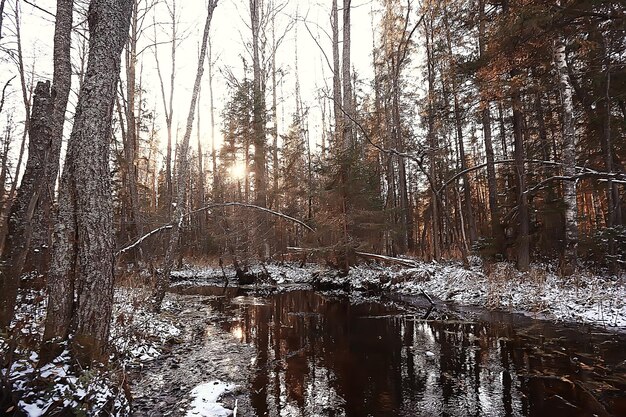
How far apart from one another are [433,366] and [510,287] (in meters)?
6.52

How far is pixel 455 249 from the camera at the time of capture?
856 inches

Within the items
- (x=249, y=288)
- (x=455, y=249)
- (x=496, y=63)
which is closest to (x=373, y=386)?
(x=496, y=63)

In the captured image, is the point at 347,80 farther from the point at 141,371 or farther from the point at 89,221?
the point at 89,221

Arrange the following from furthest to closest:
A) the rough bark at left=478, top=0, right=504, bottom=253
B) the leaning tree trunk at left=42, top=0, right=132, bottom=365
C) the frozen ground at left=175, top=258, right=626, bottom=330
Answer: the rough bark at left=478, top=0, right=504, bottom=253 < the frozen ground at left=175, top=258, right=626, bottom=330 < the leaning tree trunk at left=42, top=0, right=132, bottom=365

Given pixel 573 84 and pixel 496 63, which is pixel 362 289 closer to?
pixel 496 63

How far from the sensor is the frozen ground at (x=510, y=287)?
898 centimetres

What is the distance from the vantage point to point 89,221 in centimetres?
422

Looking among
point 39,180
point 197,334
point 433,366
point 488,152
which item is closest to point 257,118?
point 488,152

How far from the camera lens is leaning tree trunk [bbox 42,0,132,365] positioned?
4105mm

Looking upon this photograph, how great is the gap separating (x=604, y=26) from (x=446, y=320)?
984 centimetres

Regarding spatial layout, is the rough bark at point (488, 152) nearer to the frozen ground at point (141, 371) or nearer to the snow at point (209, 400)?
the frozen ground at point (141, 371)

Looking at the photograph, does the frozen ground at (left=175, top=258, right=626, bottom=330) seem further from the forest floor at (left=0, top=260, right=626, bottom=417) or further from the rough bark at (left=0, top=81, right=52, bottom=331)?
the rough bark at (left=0, top=81, right=52, bottom=331)

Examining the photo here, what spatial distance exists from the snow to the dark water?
1.47 ft

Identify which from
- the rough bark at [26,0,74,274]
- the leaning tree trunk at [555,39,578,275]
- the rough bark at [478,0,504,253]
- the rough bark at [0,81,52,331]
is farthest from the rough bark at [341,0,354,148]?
the rough bark at [0,81,52,331]
